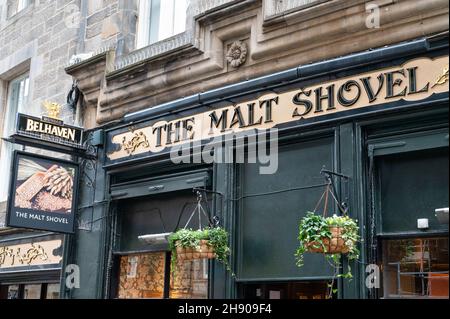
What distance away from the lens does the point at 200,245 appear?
8141 millimetres

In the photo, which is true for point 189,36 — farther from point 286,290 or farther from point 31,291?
point 31,291

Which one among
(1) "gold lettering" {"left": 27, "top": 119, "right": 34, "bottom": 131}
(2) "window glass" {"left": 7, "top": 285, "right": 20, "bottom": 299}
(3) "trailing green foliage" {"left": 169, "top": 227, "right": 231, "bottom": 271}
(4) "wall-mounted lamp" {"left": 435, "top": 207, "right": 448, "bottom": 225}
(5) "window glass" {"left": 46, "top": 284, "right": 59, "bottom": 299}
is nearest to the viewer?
(4) "wall-mounted lamp" {"left": 435, "top": 207, "right": 448, "bottom": 225}

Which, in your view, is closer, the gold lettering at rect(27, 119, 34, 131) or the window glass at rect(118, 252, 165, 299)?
the window glass at rect(118, 252, 165, 299)

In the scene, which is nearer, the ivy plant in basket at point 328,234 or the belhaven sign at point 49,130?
the ivy plant in basket at point 328,234

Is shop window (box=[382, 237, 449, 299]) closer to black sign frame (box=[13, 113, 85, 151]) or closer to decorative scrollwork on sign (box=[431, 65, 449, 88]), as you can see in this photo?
decorative scrollwork on sign (box=[431, 65, 449, 88])

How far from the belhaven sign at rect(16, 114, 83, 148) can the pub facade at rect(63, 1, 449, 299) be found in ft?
0.99

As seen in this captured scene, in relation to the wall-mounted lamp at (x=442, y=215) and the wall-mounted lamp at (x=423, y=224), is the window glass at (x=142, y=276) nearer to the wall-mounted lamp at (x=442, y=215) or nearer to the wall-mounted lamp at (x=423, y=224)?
the wall-mounted lamp at (x=423, y=224)

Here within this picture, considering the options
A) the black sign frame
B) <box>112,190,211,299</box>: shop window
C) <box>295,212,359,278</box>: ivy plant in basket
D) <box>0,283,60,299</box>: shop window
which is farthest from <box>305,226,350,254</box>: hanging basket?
<box>0,283,60,299</box>: shop window

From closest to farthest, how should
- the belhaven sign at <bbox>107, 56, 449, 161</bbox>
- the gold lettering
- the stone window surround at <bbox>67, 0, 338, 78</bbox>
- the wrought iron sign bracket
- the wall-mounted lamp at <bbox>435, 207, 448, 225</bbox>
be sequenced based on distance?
the wall-mounted lamp at <bbox>435, 207, 448, 225</bbox> → the belhaven sign at <bbox>107, 56, 449, 161</bbox> → the wrought iron sign bracket → the stone window surround at <bbox>67, 0, 338, 78</bbox> → the gold lettering

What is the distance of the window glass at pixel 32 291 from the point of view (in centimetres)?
1175

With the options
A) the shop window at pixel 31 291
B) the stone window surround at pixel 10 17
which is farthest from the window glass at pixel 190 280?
the stone window surround at pixel 10 17

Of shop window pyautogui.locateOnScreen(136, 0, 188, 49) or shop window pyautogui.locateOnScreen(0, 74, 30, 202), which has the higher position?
shop window pyautogui.locateOnScreen(136, 0, 188, 49)

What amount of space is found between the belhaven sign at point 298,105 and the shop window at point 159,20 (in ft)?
5.53

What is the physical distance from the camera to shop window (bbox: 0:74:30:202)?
1335 centimetres
